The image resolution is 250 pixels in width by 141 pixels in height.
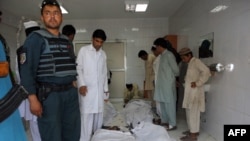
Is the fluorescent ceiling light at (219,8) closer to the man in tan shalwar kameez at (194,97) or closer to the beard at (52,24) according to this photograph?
the man in tan shalwar kameez at (194,97)

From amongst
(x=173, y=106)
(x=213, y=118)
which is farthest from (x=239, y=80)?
(x=173, y=106)

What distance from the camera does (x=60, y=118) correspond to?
6.02 feet

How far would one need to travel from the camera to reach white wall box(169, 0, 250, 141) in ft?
8.46

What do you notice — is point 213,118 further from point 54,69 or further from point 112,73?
point 112,73

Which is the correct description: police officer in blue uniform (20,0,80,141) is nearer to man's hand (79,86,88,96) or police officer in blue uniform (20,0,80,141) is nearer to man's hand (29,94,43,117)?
man's hand (29,94,43,117)

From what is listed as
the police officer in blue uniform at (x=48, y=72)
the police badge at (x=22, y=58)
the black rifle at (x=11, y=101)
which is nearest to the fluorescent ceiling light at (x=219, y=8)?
the police officer in blue uniform at (x=48, y=72)

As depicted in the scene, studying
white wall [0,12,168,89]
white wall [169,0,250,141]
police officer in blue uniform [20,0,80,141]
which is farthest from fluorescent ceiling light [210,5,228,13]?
white wall [0,12,168,89]

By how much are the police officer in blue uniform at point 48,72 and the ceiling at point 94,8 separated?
3368 mm

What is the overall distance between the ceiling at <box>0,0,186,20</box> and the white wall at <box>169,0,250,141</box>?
5.51ft

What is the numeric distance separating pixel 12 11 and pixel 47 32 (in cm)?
486

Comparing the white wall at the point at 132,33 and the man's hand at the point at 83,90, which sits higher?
the white wall at the point at 132,33

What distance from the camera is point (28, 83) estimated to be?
165cm

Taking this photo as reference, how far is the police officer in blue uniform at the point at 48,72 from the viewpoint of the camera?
1.68 metres

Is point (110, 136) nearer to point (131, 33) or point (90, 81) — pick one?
point (90, 81)
